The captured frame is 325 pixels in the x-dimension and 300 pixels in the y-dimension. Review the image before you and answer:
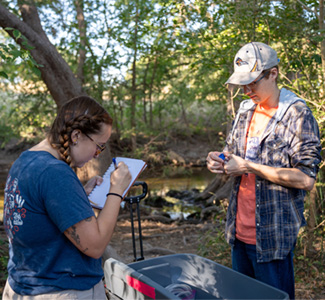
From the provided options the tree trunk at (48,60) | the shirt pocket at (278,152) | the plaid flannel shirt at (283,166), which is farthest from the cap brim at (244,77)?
the tree trunk at (48,60)

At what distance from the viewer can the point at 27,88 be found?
10.6 m

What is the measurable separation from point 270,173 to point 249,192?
25 cm

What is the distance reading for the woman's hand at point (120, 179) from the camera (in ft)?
5.78

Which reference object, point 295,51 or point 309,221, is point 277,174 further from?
point 295,51

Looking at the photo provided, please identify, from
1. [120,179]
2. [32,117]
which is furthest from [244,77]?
[32,117]

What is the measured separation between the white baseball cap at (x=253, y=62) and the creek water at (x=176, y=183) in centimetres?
794

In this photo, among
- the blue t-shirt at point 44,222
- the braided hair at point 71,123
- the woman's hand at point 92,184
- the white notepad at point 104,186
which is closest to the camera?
the blue t-shirt at point 44,222

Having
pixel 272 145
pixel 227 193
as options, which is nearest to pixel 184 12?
pixel 272 145

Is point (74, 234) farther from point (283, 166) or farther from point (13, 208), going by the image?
point (283, 166)

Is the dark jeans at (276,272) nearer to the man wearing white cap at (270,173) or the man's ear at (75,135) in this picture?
the man wearing white cap at (270,173)

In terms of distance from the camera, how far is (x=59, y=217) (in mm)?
1516

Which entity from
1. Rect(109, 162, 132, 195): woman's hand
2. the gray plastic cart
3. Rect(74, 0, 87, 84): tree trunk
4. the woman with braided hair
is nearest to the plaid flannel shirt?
the gray plastic cart

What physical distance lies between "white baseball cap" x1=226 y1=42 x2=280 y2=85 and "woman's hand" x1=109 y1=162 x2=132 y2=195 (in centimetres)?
92

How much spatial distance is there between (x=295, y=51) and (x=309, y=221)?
2.02 meters
